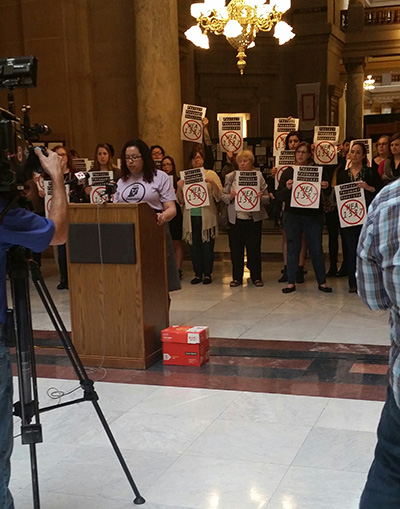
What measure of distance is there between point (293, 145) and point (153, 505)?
6158mm

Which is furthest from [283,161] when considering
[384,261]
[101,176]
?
[384,261]

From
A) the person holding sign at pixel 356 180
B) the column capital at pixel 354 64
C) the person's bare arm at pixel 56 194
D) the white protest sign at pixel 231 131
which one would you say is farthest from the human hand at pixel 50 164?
the column capital at pixel 354 64

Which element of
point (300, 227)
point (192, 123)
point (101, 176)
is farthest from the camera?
point (192, 123)

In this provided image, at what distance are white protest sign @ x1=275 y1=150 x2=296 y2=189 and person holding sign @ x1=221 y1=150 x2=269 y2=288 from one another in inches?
8.1

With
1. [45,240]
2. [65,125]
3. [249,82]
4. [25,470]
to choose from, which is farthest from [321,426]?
[249,82]

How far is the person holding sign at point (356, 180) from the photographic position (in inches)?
306

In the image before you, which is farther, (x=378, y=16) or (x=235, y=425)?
(x=378, y=16)

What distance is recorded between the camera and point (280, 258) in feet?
35.8

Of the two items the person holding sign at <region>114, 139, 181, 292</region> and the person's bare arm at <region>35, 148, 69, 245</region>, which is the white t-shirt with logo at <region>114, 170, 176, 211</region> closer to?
the person holding sign at <region>114, 139, 181, 292</region>

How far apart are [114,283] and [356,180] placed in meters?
3.79

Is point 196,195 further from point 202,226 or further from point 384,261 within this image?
point 384,261

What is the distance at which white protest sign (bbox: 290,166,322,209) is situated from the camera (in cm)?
784

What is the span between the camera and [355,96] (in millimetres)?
21766

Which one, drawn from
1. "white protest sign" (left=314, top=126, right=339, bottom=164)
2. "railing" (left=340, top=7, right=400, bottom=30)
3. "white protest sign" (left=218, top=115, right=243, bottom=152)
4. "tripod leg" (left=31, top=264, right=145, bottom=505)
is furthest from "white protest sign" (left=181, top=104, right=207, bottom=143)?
"railing" (left=340, top=7, right=400, bottom=30)
